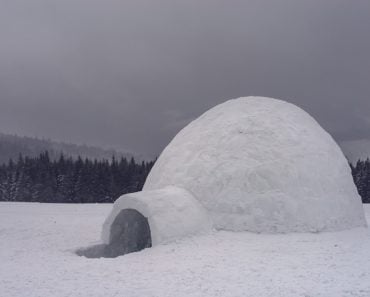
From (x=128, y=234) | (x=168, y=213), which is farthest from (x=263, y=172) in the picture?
(x=128, y=234)

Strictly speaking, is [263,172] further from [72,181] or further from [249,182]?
[72,181]

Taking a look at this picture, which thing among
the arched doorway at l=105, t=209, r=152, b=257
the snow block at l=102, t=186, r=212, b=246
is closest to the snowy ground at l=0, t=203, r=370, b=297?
the snow block at l=102, t=186, r=212, b=246

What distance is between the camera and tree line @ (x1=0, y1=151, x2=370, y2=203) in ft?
168

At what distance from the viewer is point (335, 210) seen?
14.6 metres

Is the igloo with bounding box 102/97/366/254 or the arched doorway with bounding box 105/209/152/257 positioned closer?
the igloo with bounding box 102/97/366/254

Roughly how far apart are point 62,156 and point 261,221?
48352mm

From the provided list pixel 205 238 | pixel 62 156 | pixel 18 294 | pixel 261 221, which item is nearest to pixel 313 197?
pixel 261 221

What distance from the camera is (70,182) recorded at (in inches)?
2060

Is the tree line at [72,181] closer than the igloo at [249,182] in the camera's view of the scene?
No

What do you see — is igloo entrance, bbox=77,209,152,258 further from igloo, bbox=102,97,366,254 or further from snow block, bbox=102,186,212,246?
snow block, bbox=102,186,212,246

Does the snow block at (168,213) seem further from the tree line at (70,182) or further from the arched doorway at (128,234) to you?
the tree line at (70,182)

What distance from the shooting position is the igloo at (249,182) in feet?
44.9

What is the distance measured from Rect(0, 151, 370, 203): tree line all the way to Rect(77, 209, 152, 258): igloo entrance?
3532cm

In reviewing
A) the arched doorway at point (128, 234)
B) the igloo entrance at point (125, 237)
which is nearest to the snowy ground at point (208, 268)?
the igloo entrance at point (125, 237)
